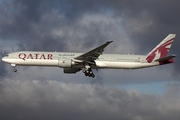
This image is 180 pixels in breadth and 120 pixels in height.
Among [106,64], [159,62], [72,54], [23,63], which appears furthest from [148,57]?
[23,63]

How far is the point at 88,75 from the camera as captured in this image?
251 ft

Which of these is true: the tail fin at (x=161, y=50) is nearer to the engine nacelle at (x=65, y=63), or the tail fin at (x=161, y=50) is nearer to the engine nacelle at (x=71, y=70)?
the engine nacelle at (x=71, y=70)

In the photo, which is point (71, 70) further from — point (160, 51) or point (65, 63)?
point (160, 51)

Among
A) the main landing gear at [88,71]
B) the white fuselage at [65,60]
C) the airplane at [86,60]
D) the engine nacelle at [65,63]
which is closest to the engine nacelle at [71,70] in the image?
the airplane at [86,60]

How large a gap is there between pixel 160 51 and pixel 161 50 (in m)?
0.29

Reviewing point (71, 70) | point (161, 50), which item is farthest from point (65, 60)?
point (161, 50)

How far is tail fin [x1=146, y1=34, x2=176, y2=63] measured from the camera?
7781 cm

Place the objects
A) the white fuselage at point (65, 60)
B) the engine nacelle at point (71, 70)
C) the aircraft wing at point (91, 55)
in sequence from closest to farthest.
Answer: the aircraft wing at point (91, 55) → the white fuselage at point (65, 60) → the engine nacelle at point (71, 70)

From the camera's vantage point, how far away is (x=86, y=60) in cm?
7531

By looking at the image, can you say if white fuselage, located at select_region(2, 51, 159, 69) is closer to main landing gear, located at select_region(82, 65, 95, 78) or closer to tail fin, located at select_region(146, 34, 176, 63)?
main landing gear, located at select_region(82, 65, 95, 78)

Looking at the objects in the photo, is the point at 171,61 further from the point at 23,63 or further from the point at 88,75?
the point at 23,63

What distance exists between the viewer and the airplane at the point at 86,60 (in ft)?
245

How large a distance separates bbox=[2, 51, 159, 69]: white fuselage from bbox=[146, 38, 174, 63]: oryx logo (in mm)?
1103

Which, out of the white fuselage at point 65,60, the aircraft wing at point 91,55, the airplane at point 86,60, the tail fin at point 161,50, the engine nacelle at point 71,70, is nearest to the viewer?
the aircraft wing at point 91,55
